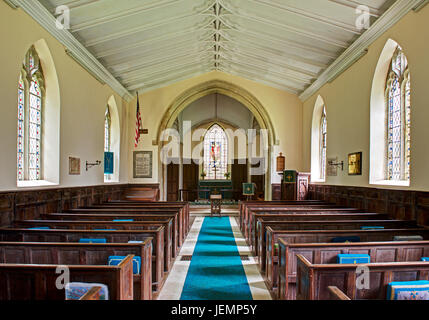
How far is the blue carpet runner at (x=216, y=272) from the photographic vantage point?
362 cm

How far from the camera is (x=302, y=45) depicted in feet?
24.7

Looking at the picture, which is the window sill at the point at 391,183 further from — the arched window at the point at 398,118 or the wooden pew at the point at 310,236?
the wooden pew at the point at 310,236

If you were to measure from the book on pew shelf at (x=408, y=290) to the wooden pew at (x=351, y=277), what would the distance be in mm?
123

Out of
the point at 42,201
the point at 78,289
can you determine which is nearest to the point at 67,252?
the point at 78,289

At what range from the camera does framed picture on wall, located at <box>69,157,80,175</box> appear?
671 cm

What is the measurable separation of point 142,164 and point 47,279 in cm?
932

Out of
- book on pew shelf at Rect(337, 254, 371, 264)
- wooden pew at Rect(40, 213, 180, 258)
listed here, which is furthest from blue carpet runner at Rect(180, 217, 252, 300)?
book on pew shelf at Rect(337, 254, 371, 264)

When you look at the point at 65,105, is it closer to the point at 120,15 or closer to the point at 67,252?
the point at 120,15

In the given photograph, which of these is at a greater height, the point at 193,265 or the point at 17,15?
the point at 17,15

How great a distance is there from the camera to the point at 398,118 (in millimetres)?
6145

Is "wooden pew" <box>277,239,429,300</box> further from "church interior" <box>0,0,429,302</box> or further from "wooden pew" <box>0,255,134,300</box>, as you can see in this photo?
"wooden pew" <box>0,255,134,300</box>

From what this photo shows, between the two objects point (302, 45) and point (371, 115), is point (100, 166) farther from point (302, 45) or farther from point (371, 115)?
point (371, 115)

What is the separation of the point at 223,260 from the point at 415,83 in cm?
439

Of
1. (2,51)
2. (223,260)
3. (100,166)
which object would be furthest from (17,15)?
(223,260)
